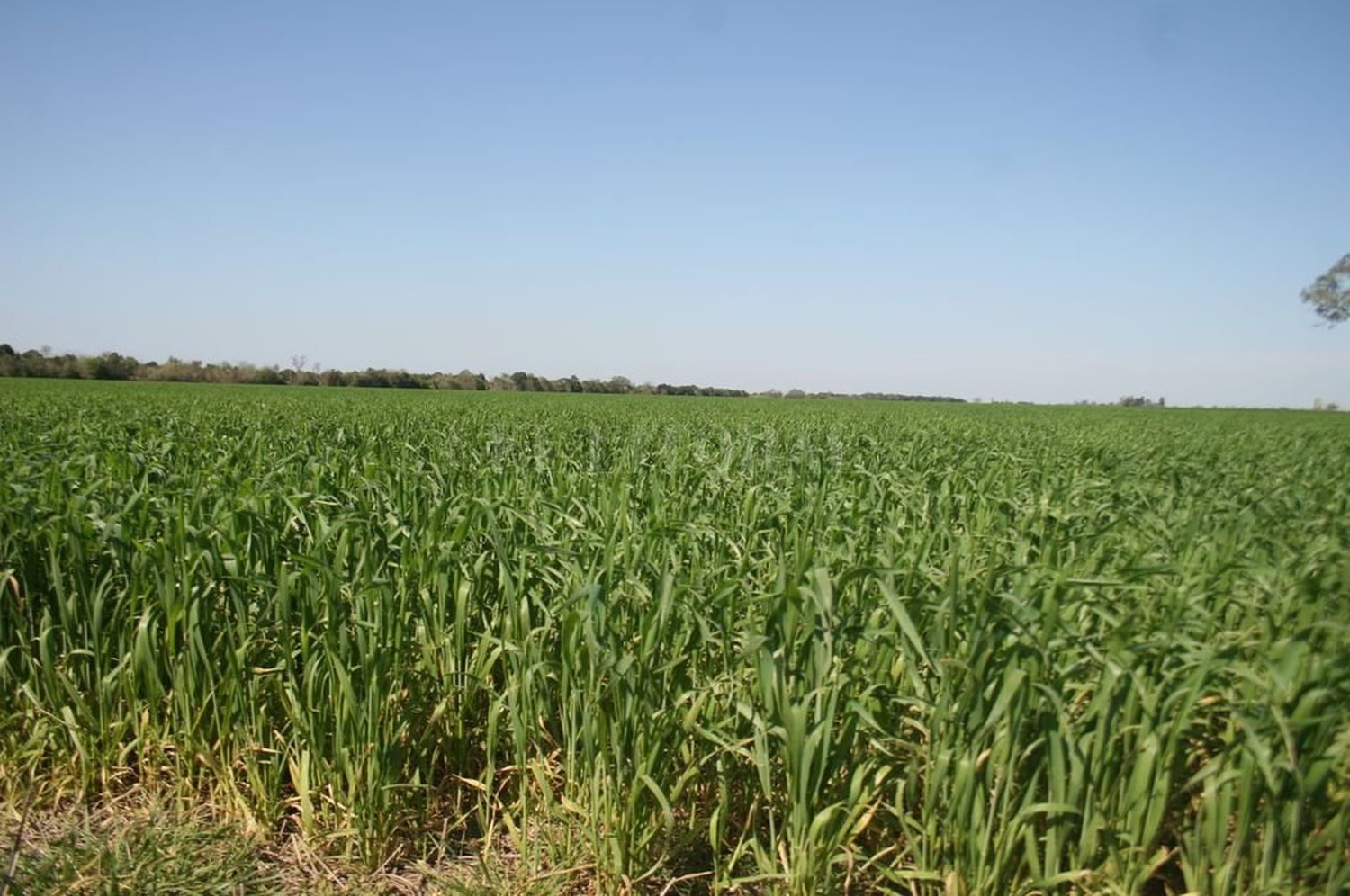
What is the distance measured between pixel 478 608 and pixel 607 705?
0.88 metres

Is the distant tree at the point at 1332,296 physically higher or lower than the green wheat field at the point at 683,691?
higher

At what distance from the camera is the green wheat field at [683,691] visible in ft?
7.32

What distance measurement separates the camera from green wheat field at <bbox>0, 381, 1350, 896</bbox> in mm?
2232

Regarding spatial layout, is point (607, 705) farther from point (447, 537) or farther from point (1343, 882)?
point (1343, 882)

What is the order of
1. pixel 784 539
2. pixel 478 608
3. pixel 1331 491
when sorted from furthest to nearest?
pixel 1331 491 < pixel 784 539 < pixel 478 608

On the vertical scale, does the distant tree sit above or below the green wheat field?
above

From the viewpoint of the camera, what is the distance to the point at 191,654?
3.00 metres

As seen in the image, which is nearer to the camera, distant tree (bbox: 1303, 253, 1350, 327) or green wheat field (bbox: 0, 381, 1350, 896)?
green wheat field (bbox: 0, 381, 1350, 896)

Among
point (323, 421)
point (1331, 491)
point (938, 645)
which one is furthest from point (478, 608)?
point (323, 421)

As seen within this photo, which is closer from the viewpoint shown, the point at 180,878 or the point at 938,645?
the point at 938,645

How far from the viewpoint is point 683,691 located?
278 cm

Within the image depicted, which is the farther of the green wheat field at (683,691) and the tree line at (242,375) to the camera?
the tree line at (242,375)

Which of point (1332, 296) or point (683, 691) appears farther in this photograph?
point (1332, 296)

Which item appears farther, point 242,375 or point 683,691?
point 242,375
